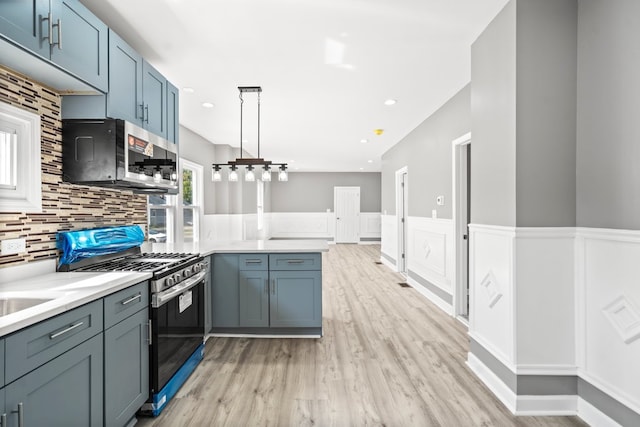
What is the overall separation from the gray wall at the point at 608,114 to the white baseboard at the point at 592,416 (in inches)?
43.3

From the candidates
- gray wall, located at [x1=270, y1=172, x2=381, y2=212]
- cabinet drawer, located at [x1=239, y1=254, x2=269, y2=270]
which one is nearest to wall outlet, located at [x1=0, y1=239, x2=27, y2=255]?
cabinet drawer, located at [x1=239, y1=254, x2=269, y2=270]

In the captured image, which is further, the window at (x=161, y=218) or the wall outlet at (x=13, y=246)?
the window at (x=161, y=218)

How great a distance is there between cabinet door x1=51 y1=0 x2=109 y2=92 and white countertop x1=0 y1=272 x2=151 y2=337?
3.86 ft

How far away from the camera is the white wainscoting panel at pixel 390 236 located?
264 inches

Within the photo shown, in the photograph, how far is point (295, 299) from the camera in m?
3.24

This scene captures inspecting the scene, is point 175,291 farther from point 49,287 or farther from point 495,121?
point 495,121

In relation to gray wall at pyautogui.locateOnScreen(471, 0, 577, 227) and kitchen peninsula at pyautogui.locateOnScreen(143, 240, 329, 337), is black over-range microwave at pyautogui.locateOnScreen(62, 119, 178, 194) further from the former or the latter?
gray wall at pyautogui.locateOnScreen(471, 0, 577, 227)

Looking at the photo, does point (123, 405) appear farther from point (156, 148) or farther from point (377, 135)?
point (377, 135)

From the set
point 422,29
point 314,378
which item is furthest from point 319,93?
point 314,378

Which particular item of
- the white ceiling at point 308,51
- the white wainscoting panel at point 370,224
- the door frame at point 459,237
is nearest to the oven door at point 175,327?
the white ceiling at point 308,51

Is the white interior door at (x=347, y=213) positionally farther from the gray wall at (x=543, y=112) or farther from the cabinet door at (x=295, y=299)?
the gray wall at (x=543, y=112)

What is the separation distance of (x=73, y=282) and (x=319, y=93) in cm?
295

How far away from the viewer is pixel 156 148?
2.66 metres

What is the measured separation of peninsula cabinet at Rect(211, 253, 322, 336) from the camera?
322cm
